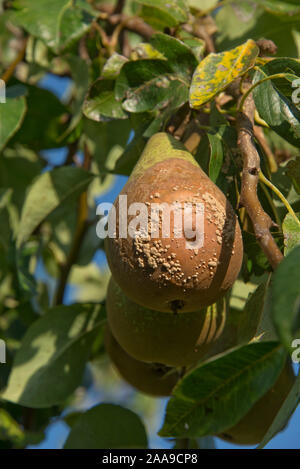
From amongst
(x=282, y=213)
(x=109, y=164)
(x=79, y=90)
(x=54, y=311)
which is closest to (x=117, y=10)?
(x=79, y=90)

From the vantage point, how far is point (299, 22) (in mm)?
1446

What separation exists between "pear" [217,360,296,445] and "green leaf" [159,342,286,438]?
45 cm

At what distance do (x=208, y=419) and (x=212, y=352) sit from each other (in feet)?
1.43

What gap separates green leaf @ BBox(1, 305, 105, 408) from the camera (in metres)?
1.32

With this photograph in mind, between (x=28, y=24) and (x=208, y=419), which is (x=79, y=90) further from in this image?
(x=208, y=419)

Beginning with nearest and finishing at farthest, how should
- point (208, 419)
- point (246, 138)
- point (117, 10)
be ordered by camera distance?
point (208, 419) < point (246, 138) < point (117, 10)

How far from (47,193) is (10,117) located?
18cm

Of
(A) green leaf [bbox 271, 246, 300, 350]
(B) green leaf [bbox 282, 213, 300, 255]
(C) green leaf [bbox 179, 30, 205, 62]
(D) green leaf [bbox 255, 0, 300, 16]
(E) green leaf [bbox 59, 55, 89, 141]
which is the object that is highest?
(A) green leaf [bbox 271, 246, 300, 350]

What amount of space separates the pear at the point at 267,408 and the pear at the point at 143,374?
148mm

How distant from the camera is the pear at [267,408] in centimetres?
116
